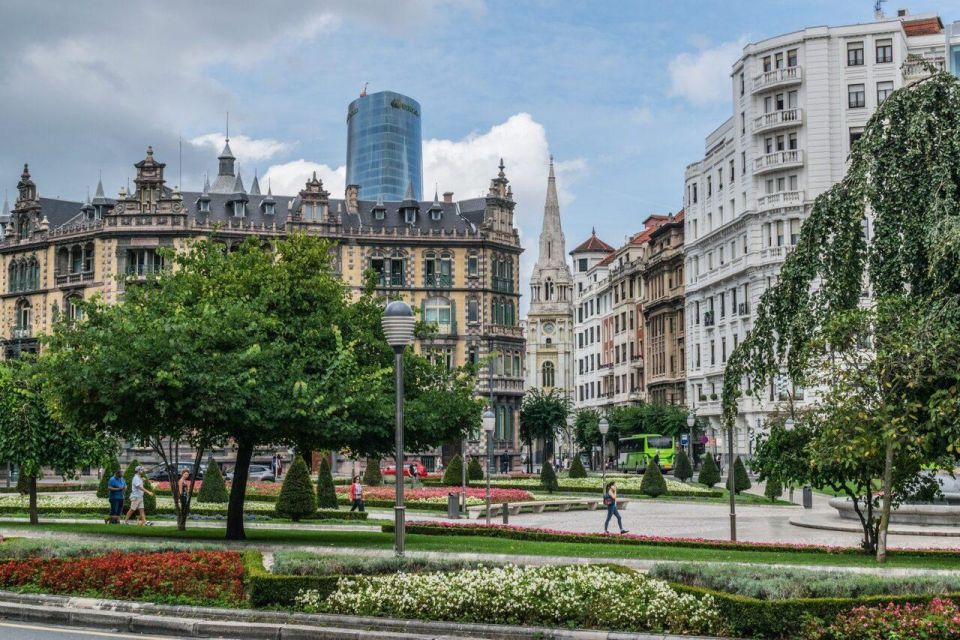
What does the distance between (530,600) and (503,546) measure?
12420mm

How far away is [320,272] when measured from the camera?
101ft

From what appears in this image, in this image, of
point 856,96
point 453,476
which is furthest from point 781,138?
point 453,476

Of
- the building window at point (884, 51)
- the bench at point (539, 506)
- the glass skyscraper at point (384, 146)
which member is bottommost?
the bench at point (539, 506)

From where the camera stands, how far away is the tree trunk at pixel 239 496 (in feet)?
96.6

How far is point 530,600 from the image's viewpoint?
52.3 ft

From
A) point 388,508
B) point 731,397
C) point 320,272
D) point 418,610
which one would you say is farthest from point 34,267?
point 418,610

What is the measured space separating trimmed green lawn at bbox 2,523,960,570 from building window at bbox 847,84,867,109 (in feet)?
162

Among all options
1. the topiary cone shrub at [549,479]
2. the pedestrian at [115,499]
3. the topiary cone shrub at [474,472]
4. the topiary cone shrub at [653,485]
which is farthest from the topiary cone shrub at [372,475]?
the pedestrian at [115,499]

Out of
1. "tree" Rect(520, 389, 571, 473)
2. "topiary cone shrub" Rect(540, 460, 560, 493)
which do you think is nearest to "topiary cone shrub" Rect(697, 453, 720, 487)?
"topiary cone shrub" Rect(540, 460, 560, 493)

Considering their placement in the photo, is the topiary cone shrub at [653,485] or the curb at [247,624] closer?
the curb at [247,624]

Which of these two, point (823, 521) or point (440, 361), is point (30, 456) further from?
point (823, 521)

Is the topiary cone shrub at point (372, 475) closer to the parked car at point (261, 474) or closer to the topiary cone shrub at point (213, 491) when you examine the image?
the parked car at point (261, 474)

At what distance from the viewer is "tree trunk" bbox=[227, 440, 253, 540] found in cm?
2945

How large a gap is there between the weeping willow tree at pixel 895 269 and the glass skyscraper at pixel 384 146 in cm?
14065
